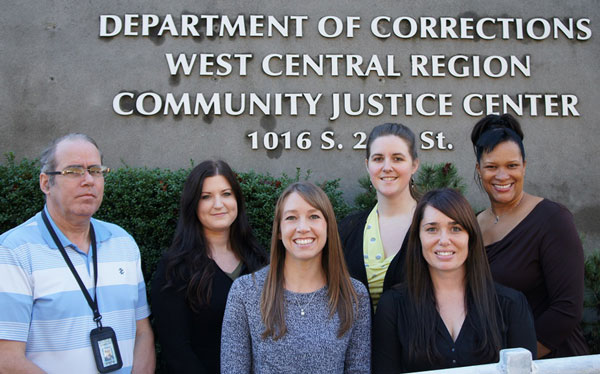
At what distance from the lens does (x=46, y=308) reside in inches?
88.7

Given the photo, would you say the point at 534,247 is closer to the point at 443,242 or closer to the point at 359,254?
the point at 443,242

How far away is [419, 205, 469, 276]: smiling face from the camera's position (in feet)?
7.50

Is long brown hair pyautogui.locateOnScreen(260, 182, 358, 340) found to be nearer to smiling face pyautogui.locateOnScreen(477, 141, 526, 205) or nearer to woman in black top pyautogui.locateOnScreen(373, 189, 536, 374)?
woman in black top pyautogui.locateOnScreen(373, 189, 536, 374)

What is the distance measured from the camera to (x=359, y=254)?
2787mm

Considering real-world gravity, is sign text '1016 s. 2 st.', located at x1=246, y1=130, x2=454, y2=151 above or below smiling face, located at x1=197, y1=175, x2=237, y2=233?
above

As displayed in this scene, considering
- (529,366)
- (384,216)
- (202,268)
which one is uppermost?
(384,216)

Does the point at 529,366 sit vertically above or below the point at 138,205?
below

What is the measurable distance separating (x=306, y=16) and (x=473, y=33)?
191cm

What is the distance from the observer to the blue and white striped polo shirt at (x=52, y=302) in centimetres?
219

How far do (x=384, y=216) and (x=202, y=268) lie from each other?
44.2 inches

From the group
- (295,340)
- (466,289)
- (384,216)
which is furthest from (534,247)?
(295,340)

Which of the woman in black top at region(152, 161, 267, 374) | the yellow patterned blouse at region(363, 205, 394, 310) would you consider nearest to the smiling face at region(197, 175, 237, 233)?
the woman in black top at region(152, 161, 267, 374)

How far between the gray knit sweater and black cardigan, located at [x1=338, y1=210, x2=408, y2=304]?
0.91 feet

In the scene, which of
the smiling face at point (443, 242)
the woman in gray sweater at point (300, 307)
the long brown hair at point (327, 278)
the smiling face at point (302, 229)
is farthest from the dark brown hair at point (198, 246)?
the smiling face at point (443, 242)
